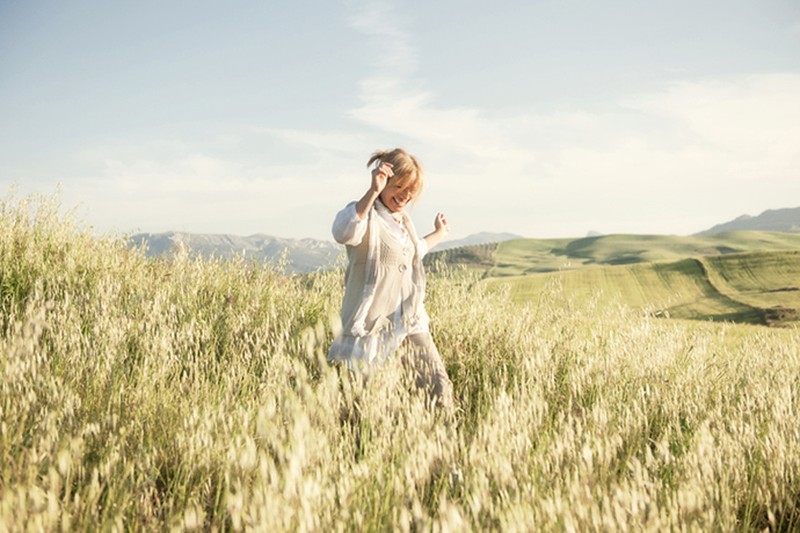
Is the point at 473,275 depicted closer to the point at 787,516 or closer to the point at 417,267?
the point at 417,267

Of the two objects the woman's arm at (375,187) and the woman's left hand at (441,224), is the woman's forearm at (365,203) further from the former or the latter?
the woman's left hand at (441,224)

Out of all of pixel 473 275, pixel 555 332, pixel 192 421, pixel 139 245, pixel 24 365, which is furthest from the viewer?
pixel 139 245

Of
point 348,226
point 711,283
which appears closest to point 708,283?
point 711,283

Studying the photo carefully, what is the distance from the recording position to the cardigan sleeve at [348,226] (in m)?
3.22

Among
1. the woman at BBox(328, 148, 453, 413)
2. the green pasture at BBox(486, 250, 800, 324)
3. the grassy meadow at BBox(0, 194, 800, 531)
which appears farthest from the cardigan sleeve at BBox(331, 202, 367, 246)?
the green pasture at BBox(486, 250, 800, 324)

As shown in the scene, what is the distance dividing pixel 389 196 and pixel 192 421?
2120 millimetres

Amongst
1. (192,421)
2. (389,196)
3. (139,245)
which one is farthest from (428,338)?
(139,245)

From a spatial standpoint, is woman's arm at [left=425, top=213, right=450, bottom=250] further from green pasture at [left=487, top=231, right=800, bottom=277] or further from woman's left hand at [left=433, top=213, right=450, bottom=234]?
green pasture at [left=487, top=231, right=800, bottom=277]

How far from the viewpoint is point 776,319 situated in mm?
40750

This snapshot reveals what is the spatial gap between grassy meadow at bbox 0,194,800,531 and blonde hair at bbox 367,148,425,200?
1.14 meters

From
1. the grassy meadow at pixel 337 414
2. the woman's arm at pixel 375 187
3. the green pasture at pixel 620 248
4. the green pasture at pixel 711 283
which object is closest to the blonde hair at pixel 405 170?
the woman's arm at pixel 375 187

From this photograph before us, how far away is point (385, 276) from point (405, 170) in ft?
2.24

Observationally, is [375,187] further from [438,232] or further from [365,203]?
[438,232]

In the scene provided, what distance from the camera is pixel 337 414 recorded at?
6.44 ft
